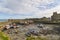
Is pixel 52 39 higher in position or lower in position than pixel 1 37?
lower

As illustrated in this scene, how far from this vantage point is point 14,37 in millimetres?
7789

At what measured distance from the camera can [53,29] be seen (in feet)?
28.4

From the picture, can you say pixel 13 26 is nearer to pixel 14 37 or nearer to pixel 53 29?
pixel 14 37

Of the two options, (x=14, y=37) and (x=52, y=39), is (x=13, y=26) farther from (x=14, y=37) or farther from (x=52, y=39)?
(x=52, y=39)

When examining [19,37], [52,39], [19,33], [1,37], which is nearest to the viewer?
[1,37]

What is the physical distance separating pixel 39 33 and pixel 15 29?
1.75 m

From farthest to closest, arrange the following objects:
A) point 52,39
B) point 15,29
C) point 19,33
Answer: point 15,29, point 19,33, point 52,39

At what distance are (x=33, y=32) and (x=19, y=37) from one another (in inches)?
38.0

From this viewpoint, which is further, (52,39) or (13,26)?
(13,26)

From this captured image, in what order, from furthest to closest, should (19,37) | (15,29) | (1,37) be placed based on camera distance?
1. (15,29)
2. (19,37)
3. (1,37)

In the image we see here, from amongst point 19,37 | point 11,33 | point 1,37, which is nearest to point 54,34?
point 19,37

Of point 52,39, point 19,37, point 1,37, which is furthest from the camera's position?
point 19,37

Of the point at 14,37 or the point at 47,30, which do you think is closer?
the point at 14,37

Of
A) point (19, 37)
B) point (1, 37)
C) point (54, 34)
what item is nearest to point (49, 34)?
point (54, 34)
